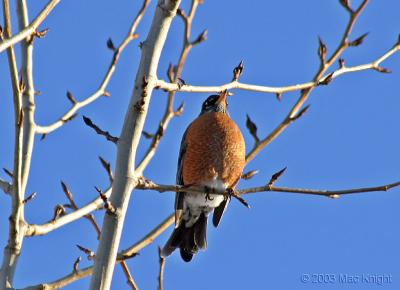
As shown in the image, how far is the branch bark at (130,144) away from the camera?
2.53m

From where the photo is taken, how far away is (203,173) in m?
5.73

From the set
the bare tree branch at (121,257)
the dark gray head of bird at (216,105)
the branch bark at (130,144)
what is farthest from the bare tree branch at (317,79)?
the dark gray head of bird at (216,105)

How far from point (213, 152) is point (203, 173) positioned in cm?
26

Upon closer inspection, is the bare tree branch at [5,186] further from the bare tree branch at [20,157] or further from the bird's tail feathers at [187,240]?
the bird's tail feathers at [187,240]

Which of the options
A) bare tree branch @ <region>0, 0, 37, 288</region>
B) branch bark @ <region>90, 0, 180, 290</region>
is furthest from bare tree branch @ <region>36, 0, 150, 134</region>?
branch bark @ <region>90, 0, 180, 290</region>

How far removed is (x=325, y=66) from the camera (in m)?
4.15

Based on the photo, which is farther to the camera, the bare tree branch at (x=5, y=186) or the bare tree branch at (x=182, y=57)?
the bare tree branch at (x=182, y=57)

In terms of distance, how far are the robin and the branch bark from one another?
2890 millimetres

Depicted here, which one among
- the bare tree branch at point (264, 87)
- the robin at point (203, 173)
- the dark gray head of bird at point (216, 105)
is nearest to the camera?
the bare tree branch at point (264, 87)

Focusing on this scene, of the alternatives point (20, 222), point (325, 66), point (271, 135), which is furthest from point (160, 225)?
point (325, 66)

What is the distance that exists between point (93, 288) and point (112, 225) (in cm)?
27

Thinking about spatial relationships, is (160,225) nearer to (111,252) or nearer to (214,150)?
(111,252)

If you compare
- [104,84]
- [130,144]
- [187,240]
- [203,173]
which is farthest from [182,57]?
[130,144]

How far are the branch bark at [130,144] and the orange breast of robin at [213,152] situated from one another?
9.54 ft
